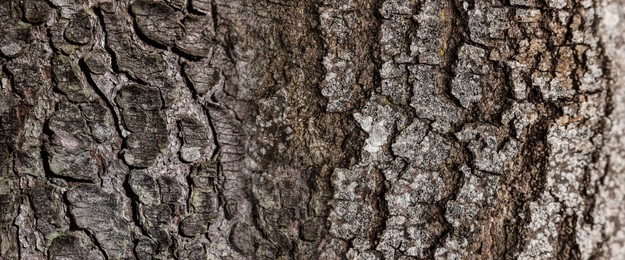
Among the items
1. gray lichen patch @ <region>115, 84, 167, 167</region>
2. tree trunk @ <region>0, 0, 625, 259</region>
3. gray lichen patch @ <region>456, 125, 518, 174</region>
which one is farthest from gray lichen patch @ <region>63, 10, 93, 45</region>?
gray lichen patch @ <region>456, 125, 518, 174</region>

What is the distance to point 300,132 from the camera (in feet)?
4.94

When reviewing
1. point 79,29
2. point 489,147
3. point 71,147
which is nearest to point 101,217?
point 71,147

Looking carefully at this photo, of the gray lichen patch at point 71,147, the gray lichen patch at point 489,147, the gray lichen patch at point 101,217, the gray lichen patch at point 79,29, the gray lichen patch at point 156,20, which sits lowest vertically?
the gray lichen patch at point 101,217

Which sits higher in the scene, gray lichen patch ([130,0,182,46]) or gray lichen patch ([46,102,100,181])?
gray lichen patch ([130,0,182,46])

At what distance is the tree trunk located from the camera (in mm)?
1413

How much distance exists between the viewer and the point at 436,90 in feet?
4.78

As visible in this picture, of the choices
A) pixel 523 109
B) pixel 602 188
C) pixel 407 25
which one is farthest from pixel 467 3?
pixel 602 188

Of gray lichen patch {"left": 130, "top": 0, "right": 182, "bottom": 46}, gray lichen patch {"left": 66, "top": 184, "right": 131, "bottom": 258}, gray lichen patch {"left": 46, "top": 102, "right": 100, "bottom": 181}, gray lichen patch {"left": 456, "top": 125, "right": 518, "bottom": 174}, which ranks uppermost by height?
gray lichen patch {"left": 130, "top": 0, "right": 182, "bottom": 46}

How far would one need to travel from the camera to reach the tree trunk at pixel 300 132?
1413 millimetres

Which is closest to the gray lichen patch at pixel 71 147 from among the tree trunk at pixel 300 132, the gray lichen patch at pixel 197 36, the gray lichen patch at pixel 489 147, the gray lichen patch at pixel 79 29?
the tree trunk at pixel 300 132

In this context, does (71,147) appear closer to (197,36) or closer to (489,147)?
(197,36)

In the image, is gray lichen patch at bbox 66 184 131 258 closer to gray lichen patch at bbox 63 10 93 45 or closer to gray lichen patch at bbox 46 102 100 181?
gray lichen patch at bbox 46 102 100 181

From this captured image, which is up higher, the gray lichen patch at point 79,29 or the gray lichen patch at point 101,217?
the gray lichen patch at point 79,29

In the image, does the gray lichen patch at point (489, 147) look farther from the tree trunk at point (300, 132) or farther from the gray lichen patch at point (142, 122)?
the gray lichen patch at point (142, 122)
